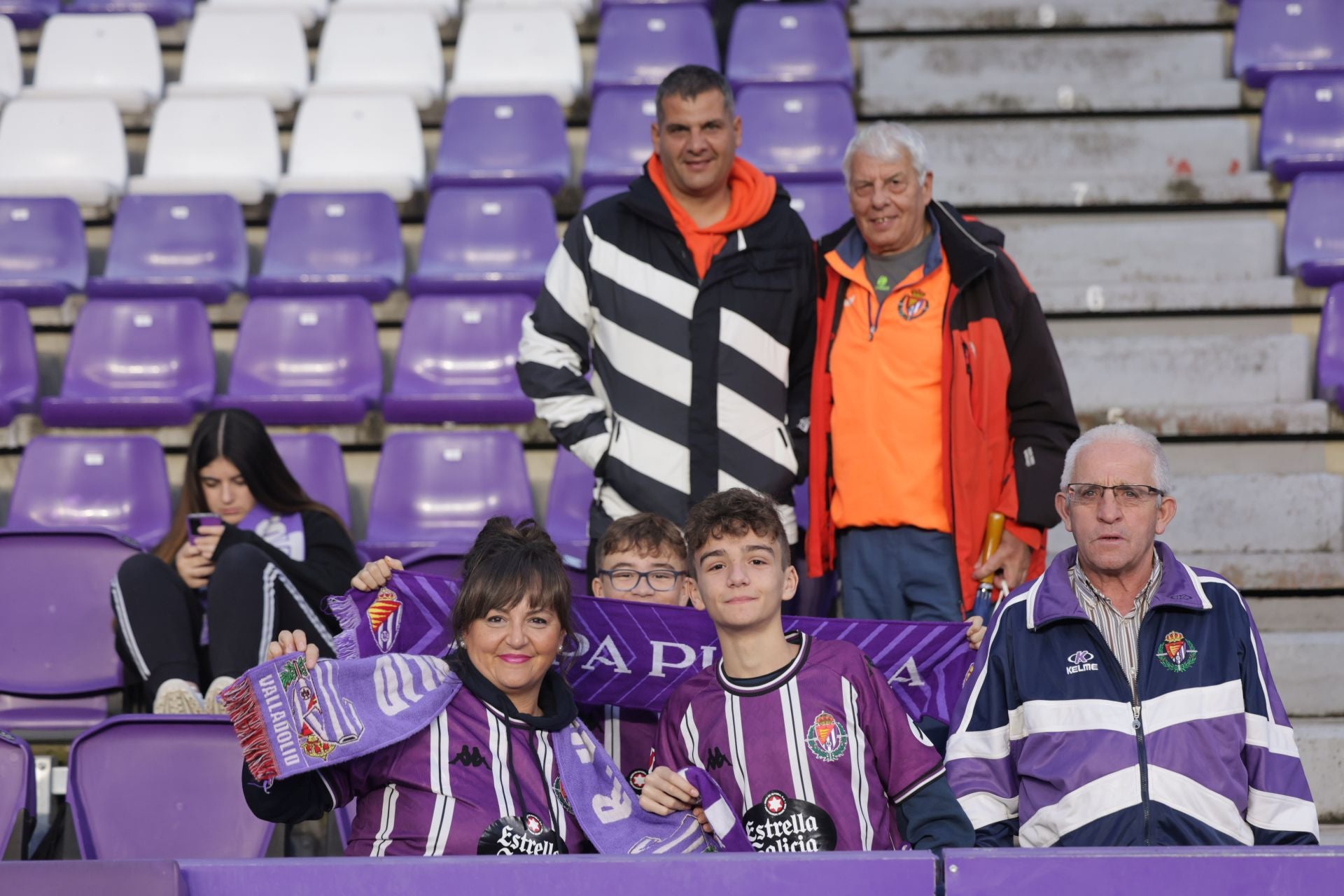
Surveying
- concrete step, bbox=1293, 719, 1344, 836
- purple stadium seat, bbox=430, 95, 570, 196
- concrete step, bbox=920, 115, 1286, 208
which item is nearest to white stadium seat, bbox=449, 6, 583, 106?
purple stadium seat, bbox=430, 95, 570, 196

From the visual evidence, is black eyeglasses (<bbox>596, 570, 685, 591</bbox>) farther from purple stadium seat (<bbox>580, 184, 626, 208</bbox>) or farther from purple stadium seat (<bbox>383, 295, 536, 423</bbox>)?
purple stadium seat (<bbox>580, 184, 626, 208</bbox>)

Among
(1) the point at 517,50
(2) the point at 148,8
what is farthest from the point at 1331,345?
(2) the point at 148,8

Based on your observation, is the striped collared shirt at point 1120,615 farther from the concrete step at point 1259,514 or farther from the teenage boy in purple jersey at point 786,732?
the concrete step at point 1259,514

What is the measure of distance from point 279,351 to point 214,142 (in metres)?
1.48

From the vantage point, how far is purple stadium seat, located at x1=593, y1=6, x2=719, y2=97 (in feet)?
20.6

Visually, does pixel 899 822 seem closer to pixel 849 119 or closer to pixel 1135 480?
pixel 1135 480

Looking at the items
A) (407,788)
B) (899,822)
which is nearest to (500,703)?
(407,788)

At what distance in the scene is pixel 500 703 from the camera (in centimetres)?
258

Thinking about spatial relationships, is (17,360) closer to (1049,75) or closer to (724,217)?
(724,217)

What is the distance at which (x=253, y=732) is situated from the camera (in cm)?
234

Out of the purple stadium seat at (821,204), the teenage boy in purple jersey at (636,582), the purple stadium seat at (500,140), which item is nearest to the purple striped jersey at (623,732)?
the teenage boy in purple jersey at (636,582)

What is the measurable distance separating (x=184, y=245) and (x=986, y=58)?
312cm

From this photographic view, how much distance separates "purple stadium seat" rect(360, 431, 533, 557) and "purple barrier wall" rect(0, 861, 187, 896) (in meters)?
2.65

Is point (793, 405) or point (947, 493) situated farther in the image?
point (793, 405)
